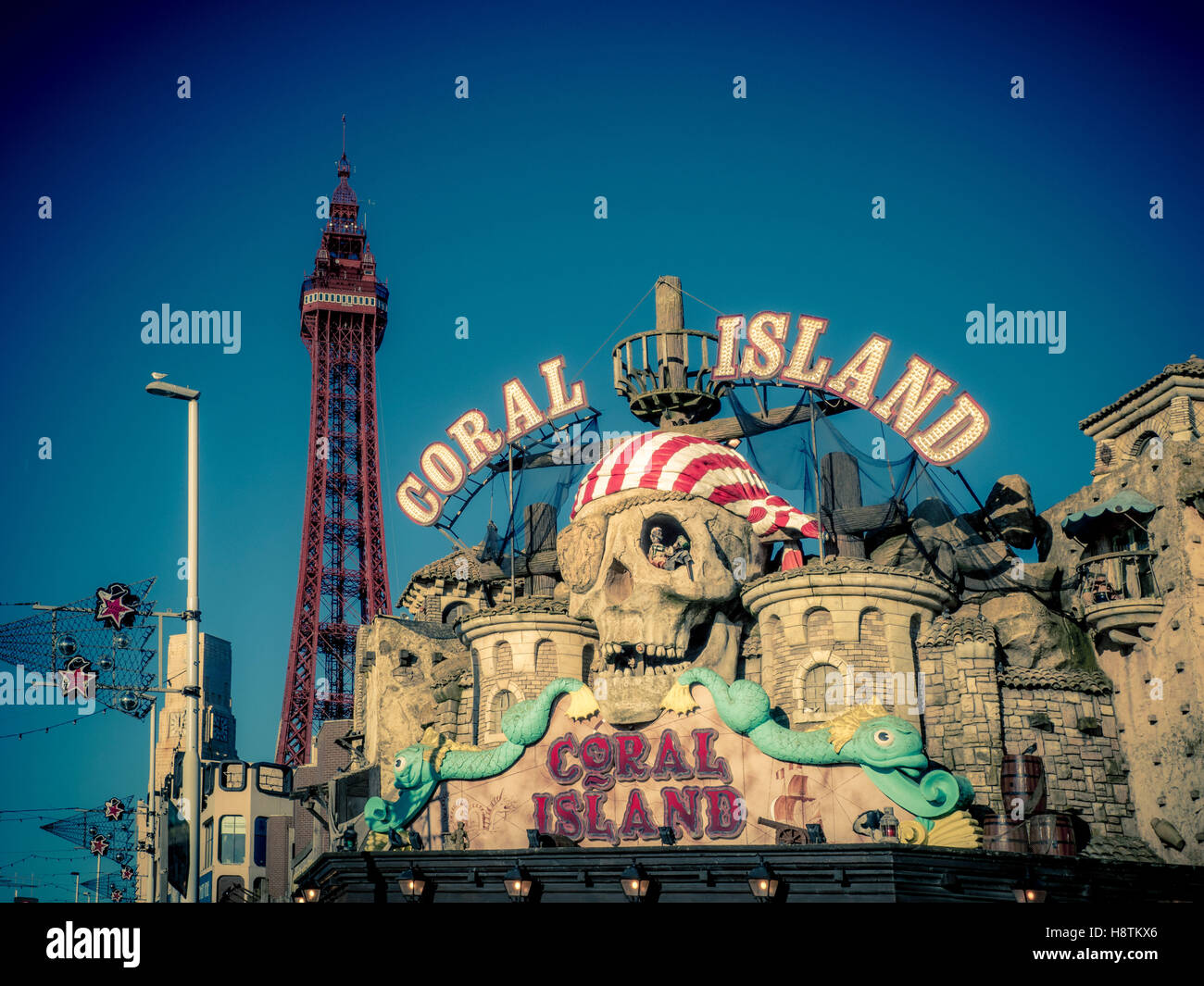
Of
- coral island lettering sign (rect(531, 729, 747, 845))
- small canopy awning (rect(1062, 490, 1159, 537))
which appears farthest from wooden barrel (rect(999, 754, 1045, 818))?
coral island lettering sign (rect(531, 729, 747, 845))

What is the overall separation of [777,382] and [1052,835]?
17.9 m

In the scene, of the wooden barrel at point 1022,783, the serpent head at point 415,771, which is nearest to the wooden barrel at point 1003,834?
the wooden barrel at point 1022,783

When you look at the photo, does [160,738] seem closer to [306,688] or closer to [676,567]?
[306,688]

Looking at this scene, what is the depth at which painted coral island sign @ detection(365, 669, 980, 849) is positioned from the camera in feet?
107

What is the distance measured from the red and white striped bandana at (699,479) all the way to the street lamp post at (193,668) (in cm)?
1534

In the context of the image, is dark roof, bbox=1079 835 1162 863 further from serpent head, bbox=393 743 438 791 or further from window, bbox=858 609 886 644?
serpent head, bbox=393 743 438 791

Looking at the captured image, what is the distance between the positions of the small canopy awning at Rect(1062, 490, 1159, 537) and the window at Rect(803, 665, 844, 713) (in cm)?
918

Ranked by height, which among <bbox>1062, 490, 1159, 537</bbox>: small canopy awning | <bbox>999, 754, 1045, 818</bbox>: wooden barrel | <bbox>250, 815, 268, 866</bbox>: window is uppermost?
<bbox>1062, 490, 1159, 537</bbox>: small canopy awning

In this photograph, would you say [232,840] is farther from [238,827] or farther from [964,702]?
[964,702]

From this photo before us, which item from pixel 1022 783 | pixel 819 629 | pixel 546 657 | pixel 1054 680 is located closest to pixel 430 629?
pixel 546 657

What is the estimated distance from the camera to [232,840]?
74.1 m

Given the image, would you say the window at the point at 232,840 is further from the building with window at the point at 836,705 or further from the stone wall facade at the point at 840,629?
the stone wall facade at the point at 840,629

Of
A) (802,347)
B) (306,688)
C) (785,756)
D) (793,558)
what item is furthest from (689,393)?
(306,688)

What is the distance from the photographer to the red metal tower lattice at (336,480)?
94.8 m
